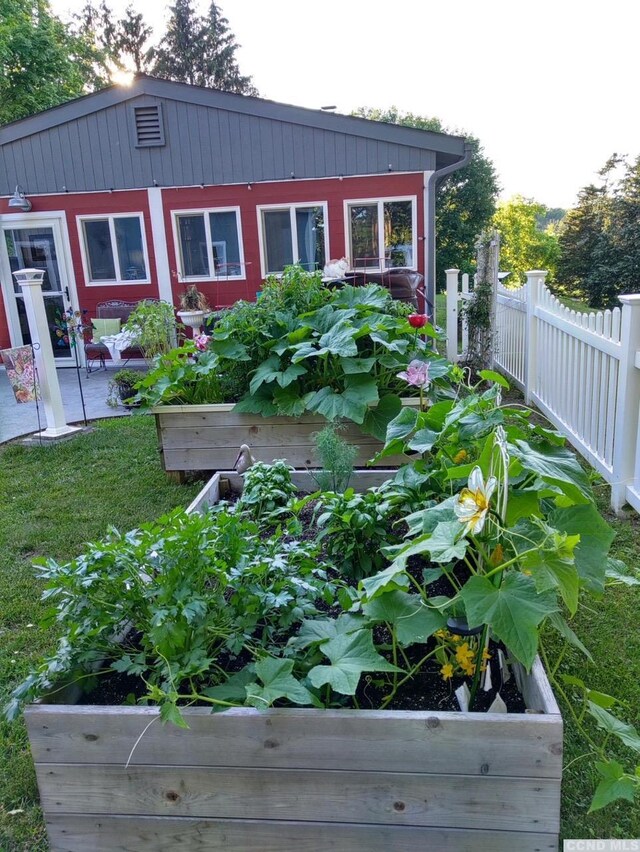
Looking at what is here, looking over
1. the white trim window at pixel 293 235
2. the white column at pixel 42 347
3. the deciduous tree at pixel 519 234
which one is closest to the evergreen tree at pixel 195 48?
the deciduous tree at pixel 519 234

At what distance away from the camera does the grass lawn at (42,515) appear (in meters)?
1.87

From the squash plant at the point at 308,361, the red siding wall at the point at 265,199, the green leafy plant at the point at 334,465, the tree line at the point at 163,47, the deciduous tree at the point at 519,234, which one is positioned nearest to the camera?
the green leafy plant at the point at 334,465

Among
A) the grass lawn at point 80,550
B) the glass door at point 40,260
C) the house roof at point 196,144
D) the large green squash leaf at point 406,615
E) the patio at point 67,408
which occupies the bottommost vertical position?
the patio at point 67,408

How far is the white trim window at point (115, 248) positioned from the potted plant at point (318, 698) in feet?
27.1

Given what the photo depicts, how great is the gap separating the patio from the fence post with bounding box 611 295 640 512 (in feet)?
14.9

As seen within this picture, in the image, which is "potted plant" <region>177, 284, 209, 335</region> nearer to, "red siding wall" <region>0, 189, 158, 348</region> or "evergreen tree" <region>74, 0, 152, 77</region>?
"red siding wall" <region>0, 189, 158, 348</region>

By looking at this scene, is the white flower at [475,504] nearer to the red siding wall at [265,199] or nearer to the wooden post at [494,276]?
the wooden post at [494,276]

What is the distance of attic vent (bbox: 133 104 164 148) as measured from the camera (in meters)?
8.79

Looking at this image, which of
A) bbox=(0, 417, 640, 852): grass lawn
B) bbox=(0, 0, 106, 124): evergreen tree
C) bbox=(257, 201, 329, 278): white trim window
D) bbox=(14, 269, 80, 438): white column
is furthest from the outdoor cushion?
bbox=(0, 0, 106, 124): evergreen tree

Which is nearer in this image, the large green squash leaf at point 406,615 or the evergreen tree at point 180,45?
the large green squash leaf at point 406,615

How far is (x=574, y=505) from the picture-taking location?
5.19 feet

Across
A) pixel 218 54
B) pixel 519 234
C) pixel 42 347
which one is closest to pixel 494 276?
pixel 42 347

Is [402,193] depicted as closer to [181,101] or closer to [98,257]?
[181,101]

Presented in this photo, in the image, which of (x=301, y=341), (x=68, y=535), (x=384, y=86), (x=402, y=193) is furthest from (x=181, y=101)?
(x=384, y=86)
